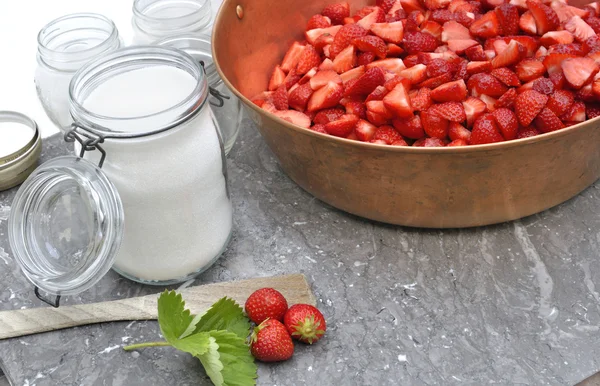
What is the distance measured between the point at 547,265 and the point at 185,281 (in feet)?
1.86

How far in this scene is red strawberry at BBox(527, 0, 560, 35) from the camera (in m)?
1.28

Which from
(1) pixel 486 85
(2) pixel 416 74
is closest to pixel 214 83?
(2) pixel 416 74

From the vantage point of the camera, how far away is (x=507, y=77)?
1.17 m

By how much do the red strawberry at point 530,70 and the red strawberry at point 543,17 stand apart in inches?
5.5

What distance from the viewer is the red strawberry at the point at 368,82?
1.17 meters

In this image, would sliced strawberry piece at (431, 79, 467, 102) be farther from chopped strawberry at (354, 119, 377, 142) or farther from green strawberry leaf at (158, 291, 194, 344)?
green strawberry leaf at (158, 291, 194, 344)

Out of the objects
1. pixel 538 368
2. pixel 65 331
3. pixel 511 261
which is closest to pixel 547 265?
pixel 511 261

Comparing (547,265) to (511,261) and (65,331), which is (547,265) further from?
(65,331)

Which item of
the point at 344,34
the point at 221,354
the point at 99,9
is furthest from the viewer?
the point at 99,9

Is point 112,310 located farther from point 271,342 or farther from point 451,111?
point 451,111

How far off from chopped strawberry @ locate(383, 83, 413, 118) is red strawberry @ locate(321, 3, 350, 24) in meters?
0.37

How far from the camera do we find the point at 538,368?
3.21 feet

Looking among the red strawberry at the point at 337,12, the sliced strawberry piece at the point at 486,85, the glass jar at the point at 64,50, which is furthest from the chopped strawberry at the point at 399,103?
the glass jar at the point at 64,50

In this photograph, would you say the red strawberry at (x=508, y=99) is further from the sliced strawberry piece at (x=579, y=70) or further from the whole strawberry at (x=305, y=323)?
the whole strawberry at (x=305, y=323)
